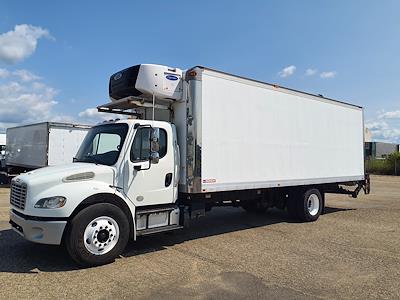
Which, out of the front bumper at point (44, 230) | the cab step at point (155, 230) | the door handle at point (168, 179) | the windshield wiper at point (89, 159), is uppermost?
the windshield wiper at point (89, 159)

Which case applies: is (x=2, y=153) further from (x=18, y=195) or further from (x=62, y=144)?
(x=18, y=195)

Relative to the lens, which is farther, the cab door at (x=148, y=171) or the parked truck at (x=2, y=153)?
the parked truck at (x=2, y=153)

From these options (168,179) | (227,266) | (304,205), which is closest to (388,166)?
(304,205)

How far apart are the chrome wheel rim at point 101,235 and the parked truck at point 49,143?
14.6 metres

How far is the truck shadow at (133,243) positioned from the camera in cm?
655

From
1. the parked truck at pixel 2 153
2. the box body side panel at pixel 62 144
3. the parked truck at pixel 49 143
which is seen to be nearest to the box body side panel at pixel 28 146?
the parked truck at pixel 49 143

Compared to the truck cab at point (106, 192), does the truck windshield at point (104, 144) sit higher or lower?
higher

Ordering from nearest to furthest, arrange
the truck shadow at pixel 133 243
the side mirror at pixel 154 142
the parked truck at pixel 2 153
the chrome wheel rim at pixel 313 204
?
the truck shadow at pixel 133 243 → the side mirror at pixel 154 142 → the chrome wheel rim at pixel 313 204 → the parked truck at pixel 2 153

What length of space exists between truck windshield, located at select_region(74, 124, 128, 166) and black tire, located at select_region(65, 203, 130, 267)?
93 centimetres

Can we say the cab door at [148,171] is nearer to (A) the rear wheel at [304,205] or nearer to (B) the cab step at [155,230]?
(B) the cab step at [155,230]

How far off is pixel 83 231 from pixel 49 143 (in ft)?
48.7

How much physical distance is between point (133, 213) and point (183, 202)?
4.60 ft

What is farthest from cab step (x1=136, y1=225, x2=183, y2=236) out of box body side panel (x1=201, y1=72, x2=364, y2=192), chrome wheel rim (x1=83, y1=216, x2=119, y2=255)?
box body side panel (x1=201, y1=72, x2=364, y2=192)

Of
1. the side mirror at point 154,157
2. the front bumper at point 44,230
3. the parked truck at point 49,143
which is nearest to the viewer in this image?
the front bumper at point 44,230
